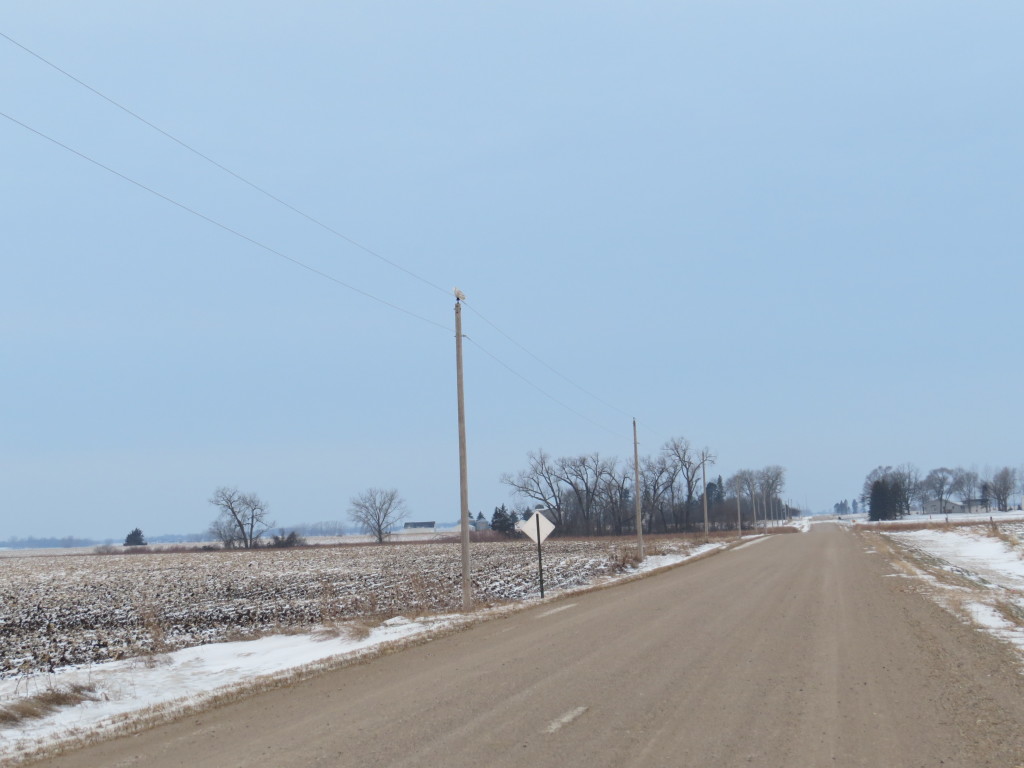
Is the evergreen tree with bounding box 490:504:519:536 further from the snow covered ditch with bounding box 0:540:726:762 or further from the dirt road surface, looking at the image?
the dirt road surface

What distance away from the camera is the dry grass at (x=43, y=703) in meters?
10.2

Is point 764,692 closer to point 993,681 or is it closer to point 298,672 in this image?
point 993,681

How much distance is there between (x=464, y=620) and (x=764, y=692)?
1005 centimetres

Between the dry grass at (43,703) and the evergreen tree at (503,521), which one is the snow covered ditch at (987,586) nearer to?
the dry grass at (43,703)

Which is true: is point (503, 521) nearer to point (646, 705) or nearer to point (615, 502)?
point (615, 502)

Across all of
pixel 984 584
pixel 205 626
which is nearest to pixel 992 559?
pixel 984 584

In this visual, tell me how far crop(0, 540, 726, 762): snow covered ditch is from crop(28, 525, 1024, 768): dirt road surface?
4.26ft

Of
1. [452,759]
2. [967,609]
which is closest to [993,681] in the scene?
[452,759]

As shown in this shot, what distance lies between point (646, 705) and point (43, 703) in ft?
25.2

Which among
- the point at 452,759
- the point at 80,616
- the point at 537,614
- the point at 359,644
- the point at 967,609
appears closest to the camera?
the point at 452,759

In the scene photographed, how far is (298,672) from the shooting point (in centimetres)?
1248

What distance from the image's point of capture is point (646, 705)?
8.95m

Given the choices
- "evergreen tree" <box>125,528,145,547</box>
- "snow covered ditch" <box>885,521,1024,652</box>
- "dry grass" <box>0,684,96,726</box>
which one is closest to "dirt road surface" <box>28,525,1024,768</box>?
"snow covered ditch" <box>885,521,1024,652</box>

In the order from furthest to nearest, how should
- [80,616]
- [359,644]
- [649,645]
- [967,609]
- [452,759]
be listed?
1. [80,616]
2. [967,609]
3. [359,644]
4. [649,645]
5. [452,759]
